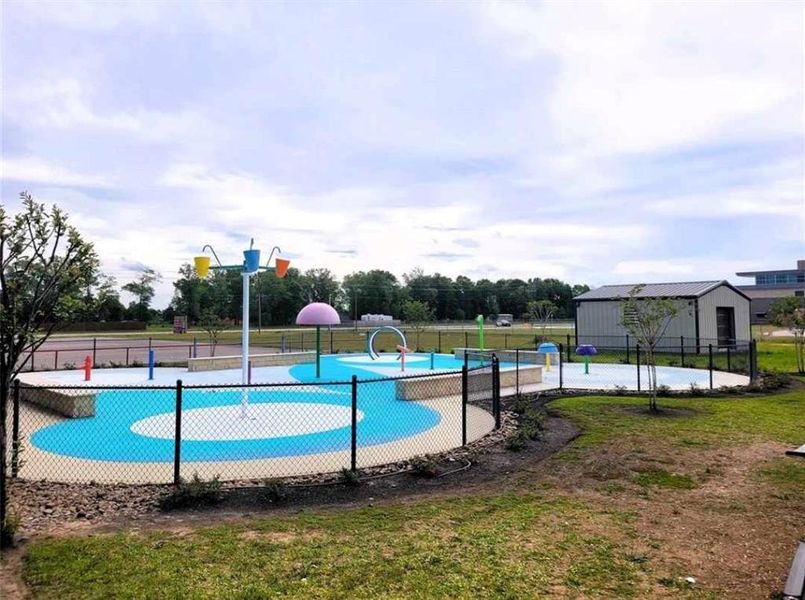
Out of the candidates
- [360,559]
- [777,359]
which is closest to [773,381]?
[777,359]

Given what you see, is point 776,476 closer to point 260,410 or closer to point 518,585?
point 518,585

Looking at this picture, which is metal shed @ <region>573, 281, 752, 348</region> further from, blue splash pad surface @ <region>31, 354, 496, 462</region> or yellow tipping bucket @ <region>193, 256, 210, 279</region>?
yellow tipping bucket @ <region>193, 256, 210, 279</region>

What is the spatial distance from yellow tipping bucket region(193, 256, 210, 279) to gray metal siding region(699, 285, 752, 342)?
963 inches

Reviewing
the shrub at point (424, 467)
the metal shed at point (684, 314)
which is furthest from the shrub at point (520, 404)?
the metal shed at point (684, 314)

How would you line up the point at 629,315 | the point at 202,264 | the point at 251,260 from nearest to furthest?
the point at 202,264
the point at 251,260
the point at 629,315

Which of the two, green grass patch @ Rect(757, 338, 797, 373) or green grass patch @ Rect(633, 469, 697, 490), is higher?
green grass patch @ Rect(757, 338, 797, 373)

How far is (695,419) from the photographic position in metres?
11.3

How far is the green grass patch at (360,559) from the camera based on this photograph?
4164 mm

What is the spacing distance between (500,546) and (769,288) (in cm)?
9542

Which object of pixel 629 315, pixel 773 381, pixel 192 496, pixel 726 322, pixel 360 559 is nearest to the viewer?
pixel 360 559

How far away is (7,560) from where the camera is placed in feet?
15.3

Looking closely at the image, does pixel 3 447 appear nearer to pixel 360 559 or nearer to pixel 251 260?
pixel 360 559

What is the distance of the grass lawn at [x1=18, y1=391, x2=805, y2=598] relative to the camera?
4.21 meters

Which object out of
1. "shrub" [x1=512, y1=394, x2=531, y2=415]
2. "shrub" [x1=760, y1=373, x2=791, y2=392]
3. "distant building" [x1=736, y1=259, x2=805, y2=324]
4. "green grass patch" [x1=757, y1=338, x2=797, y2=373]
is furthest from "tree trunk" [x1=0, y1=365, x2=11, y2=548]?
"distant building" [x1=736, y1=259, x2=805, y2=324]
